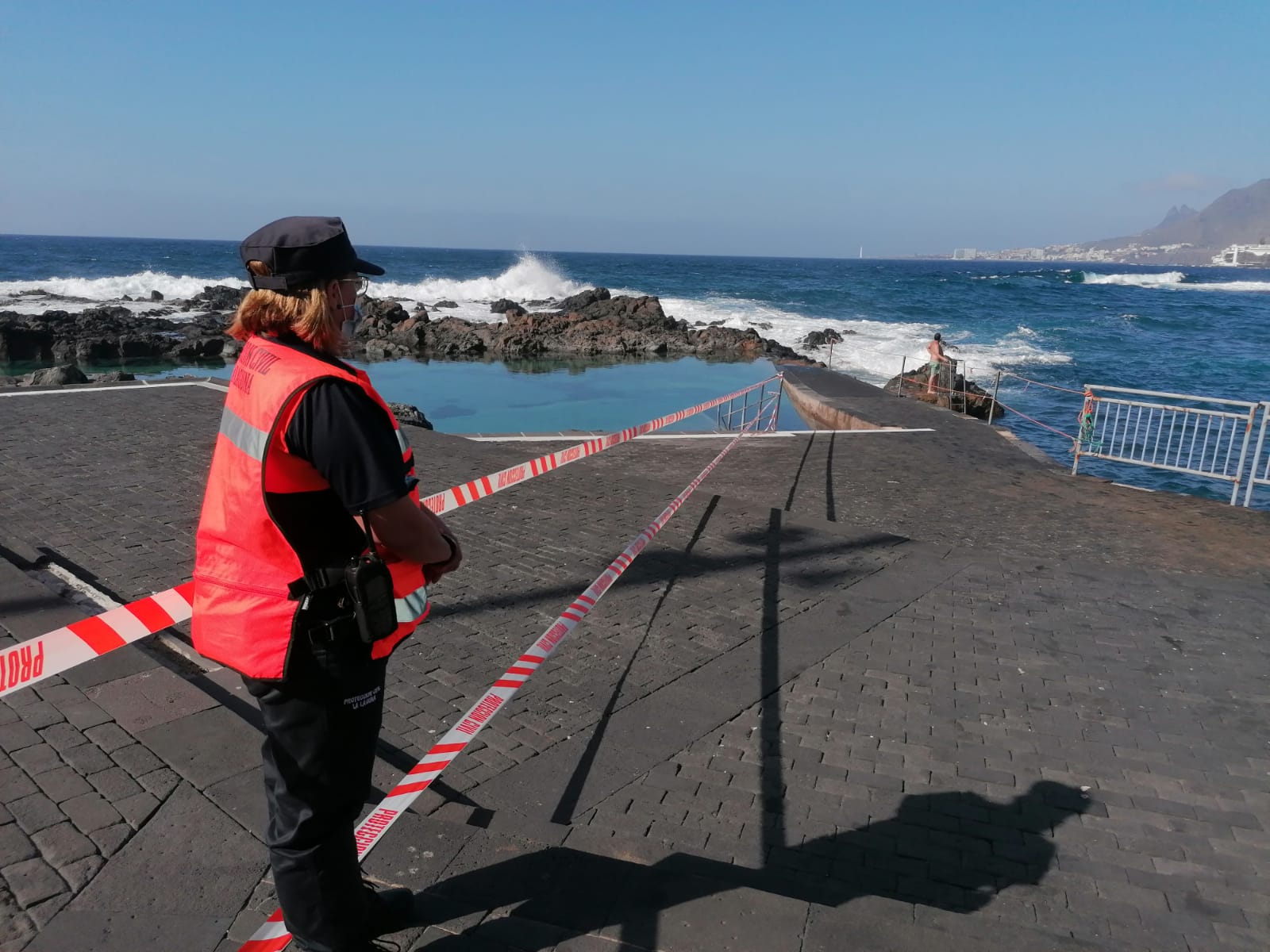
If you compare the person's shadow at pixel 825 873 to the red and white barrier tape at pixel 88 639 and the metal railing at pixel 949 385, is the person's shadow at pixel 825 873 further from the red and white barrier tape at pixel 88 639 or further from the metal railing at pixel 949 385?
the metal railing at pixel 949 385

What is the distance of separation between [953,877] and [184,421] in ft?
33.2

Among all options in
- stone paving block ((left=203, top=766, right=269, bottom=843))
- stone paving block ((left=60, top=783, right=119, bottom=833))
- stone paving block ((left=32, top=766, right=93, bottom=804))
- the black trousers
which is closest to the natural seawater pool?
stone paving block ((left=203, top=766, right=269, bottom=843))

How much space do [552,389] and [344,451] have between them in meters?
23.5

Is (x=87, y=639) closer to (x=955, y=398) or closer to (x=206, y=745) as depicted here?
(x=206, y=745)

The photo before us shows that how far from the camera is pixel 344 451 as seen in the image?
196 cm

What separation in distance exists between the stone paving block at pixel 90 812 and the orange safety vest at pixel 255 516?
4.49ft

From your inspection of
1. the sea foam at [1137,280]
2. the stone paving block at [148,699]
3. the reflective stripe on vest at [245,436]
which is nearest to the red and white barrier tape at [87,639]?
the reflective stripe on vest at [245,436]

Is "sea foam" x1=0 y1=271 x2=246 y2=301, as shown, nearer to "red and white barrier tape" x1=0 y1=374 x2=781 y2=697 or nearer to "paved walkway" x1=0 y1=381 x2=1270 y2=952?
"paved walkway" x1=0 y1=381 x2=1270 y2=952

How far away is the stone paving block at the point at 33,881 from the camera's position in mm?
2684

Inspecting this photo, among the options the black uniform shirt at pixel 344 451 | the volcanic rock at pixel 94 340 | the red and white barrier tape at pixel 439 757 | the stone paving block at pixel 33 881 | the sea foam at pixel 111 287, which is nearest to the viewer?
the black uniform shirt at pixel 344 451

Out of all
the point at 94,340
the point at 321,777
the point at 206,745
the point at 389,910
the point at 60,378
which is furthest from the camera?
the point at 94,340

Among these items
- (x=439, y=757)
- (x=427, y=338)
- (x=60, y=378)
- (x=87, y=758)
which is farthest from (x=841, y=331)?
(x=87, y=758)

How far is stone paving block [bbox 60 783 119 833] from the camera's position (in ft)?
9.97

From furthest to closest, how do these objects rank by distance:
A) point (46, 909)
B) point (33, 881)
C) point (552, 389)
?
point (552, 389) < point (33, 881) < point (46, 909)
